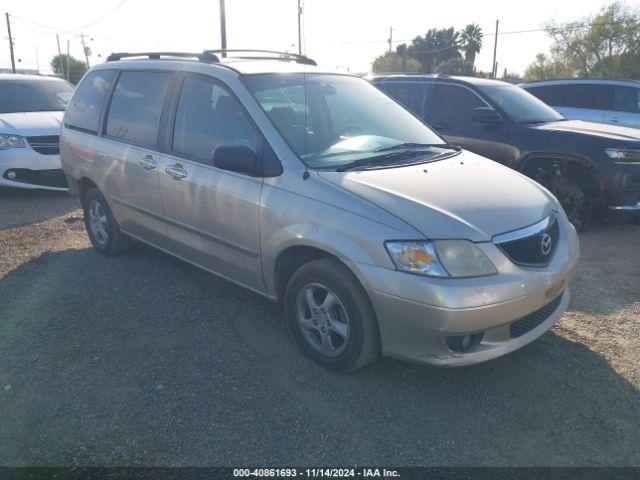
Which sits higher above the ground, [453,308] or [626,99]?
[626,99]

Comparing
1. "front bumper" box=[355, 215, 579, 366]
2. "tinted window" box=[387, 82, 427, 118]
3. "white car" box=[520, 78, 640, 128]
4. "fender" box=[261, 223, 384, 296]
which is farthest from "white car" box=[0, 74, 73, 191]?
"white car" box=[520, 78, 640, 128]

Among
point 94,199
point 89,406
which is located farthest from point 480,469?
point 94,199

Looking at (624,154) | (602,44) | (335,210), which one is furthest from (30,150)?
(602,44)

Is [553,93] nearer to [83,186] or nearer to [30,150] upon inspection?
[83,186]

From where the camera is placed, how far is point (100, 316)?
13.8 ft

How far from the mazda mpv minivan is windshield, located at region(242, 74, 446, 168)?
0.5 inches

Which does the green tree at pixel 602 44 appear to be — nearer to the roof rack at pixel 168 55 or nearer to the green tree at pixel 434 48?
the green tree at pixel 434 48

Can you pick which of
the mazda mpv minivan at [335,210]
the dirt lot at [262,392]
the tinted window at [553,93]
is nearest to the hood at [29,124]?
the mazda mpv minivan at [335,210]

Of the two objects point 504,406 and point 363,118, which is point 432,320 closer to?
point 504,406

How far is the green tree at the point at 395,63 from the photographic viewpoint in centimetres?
5910

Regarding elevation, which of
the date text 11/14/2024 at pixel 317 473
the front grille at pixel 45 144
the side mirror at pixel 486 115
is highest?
the side mirror at pixel 486 115

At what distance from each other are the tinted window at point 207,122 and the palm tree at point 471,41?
62.2 meters

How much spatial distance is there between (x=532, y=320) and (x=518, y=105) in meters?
4.53

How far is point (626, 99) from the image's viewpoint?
9.70 metres
